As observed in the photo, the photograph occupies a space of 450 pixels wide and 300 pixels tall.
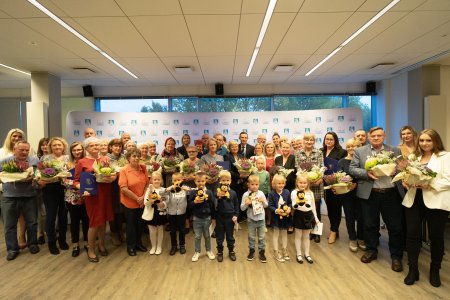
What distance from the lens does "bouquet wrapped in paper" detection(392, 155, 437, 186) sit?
107 inches

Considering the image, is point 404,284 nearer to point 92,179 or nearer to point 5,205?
point 92,179

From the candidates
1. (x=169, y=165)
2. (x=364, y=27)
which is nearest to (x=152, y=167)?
(x=169, y=165)

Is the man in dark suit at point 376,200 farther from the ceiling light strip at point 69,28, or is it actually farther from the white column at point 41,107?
the white column at point 41,107

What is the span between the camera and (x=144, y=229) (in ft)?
15.8

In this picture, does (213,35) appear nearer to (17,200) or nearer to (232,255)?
(232,255)

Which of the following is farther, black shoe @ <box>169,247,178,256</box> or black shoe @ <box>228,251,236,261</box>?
black shoe @ <box>169,247,178,256</box>

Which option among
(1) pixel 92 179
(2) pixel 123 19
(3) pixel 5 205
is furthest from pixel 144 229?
(2) pixel 123 19

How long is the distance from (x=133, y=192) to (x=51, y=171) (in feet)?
3.67

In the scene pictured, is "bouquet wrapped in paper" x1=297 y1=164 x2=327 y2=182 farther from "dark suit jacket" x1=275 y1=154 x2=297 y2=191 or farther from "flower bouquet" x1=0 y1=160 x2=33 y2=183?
"flower bouquet" x1=0 y1=160 x2=33 y2=183

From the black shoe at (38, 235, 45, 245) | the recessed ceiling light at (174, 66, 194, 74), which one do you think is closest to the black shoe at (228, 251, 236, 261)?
the black shoe at (38, 235, 45, 245)

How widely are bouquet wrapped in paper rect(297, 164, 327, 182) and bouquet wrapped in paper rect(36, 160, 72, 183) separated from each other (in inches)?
130

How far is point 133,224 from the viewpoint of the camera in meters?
3.79

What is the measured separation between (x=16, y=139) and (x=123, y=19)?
2.44m

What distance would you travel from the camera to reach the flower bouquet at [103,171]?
11.4 ft
